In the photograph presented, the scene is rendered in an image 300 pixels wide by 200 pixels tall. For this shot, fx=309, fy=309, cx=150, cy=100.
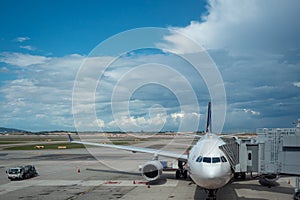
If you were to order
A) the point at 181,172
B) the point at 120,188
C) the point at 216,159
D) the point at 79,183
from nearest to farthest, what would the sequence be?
the point at 216,159, the point at 120,188, the point at 79,183, the point at 181,172

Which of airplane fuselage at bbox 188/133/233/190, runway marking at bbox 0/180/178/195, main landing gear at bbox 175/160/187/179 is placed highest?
airplane fuselage at bbox 188/133/233/190

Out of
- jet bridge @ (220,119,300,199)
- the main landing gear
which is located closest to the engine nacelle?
the main landing gear

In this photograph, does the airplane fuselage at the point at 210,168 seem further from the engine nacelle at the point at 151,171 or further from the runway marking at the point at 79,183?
the runway marking at the point at 79,183

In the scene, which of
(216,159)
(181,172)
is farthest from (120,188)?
(216,159)

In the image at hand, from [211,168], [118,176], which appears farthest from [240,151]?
[118,176]

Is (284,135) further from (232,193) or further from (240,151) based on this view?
(232,193)

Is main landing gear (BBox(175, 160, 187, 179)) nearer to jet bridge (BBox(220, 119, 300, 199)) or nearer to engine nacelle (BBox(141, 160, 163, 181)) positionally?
engine nacelle (BBox(141, 160, 163, 181))

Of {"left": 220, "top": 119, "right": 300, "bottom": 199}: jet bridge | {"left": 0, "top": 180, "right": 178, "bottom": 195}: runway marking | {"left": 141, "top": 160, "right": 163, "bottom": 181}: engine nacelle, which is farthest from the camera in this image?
{"left": 141, "top": 160, "right": 163, "bottom": 181}: engine nacelle

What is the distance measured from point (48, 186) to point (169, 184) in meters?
10.6

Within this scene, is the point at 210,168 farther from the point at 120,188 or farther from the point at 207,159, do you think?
the point at 120,188

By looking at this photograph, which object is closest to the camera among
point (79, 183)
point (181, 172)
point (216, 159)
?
point (216, 159)

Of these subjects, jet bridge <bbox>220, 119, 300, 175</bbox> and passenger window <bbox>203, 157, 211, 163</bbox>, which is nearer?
passenger window <bbox>203, 157, 211, 163</bbox>

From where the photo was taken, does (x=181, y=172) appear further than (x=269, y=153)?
Yes

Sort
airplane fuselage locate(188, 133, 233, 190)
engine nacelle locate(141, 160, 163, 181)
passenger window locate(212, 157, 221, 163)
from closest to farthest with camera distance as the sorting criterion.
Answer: airplane fuselage locate(188, 133, 233, 190) < passenger window locate(212, 157, 221, 163) < engine nacelle locate(141, 160, 163, 181)
